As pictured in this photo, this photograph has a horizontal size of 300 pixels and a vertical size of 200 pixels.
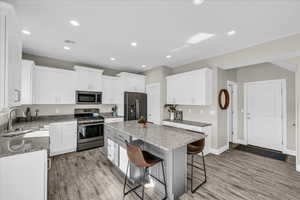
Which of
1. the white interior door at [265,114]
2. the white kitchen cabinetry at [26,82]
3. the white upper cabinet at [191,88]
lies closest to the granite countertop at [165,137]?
the white upper cabinet at [191,88]

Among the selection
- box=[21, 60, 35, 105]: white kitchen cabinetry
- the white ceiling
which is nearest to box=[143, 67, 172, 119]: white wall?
the white ceiling

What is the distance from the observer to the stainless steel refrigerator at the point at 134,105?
452 cm

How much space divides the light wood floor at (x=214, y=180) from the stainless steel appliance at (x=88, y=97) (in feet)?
5.36

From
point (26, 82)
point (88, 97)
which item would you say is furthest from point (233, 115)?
point (26, 82)

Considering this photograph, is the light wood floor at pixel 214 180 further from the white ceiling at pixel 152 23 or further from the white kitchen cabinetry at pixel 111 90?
the white ceiling at pixel 152 23

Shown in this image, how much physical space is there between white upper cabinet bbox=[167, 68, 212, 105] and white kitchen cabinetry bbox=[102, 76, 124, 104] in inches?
76.3

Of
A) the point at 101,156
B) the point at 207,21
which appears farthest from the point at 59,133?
the point at 207,21

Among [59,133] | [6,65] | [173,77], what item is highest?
[173,77]

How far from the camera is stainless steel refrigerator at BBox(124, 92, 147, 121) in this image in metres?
4.52

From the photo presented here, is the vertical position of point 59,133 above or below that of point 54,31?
below

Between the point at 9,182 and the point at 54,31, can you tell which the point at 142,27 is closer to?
the point at 54,31

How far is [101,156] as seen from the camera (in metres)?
3.35

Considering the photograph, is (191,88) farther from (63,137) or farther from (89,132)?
(63,137)

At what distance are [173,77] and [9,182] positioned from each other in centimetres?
404
